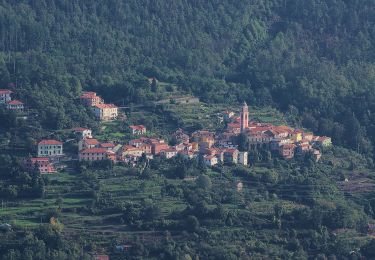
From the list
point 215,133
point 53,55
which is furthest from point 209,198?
point 53,55

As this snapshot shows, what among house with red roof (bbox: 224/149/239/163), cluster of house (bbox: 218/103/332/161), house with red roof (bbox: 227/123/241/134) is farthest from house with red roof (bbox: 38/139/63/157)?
house with red roof (bbox: 227/123/241/134)

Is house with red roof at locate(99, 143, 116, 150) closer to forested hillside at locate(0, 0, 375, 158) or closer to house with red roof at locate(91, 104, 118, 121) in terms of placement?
forested hillside at locate(0, 0, 375, 158)

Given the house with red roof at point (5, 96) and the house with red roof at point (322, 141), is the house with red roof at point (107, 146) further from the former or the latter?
the house with red roof at point (322, 141)

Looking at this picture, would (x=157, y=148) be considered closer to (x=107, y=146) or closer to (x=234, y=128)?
(x=107, y=146)

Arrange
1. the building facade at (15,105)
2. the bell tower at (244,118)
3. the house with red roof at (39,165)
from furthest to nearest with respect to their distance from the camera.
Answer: the bell tower at (244,118)
the building facade at (15,105)
the house with red roof at (39,165)

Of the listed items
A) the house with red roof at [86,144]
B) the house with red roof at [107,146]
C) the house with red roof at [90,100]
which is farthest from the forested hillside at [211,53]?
the house with red roof at [107,146]

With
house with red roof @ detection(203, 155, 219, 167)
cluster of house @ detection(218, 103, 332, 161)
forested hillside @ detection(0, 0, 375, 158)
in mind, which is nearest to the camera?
house with red roof @ detection(203, 155, 219, 167)
